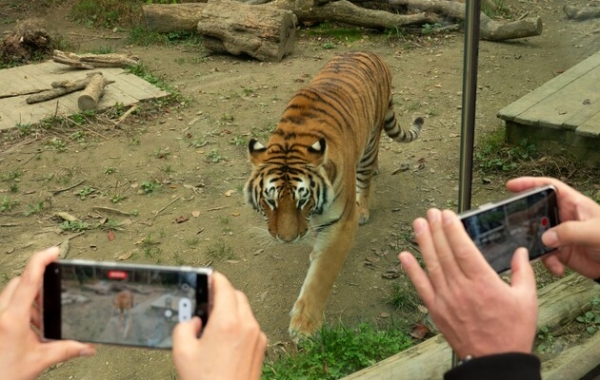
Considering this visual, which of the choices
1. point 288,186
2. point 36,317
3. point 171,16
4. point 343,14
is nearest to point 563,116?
point 288,186

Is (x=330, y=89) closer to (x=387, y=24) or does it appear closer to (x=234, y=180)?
(x=234, y=180)

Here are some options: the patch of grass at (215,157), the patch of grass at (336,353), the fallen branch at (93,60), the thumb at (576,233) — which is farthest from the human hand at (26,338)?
the fallen branch at (93,60)

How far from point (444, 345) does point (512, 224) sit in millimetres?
1042

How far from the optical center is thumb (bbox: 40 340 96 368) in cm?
73

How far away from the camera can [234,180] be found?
3.12 metres

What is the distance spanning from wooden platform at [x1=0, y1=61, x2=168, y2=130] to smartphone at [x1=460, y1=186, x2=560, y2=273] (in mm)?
3351

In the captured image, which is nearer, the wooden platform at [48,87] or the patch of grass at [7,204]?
the patch of grass at [7,204]

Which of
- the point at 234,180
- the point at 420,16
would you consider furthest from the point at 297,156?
the point at 420,16

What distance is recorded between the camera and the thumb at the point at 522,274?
743 millimetres

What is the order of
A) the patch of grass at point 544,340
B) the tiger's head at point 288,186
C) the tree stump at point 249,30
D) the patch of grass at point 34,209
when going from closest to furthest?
the patch of grass at point 544,340
the tiger's head at point 288,186
the patch of grass at point 34,209
the tree stump at point 249,30

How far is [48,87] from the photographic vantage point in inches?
169

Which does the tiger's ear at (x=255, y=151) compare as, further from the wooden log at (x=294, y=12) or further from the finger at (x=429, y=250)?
the wooden log at (x=294, y=12)

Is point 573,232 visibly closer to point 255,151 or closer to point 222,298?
point 222,298

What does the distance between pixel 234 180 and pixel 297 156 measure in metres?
0.88
